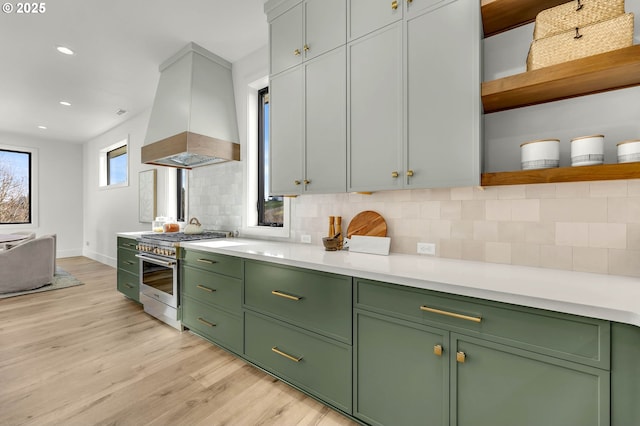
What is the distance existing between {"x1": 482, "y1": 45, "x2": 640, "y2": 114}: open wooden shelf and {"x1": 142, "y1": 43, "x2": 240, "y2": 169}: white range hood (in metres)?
2.57

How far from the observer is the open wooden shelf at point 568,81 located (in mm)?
1179

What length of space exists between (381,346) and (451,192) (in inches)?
40.8

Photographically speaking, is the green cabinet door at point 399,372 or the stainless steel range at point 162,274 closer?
the green cabinet door at point 399,372

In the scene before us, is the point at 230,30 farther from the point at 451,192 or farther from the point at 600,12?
the point at 600,12

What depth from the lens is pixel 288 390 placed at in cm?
190

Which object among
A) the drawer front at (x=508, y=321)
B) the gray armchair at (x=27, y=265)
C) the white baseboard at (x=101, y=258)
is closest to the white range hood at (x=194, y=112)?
the drawer front at (x=508, y=321)

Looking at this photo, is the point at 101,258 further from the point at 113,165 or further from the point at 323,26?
the point at 323,26

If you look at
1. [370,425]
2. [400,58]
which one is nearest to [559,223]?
[400,58]

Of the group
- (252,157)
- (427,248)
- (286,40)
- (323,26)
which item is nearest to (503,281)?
(427,248)

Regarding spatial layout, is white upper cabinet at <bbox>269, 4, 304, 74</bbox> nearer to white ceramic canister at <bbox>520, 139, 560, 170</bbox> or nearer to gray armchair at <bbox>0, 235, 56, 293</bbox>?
white ceramic canister at <bbox>520, 139, 560, 170</bbox>

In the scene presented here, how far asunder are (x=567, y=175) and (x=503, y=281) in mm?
567

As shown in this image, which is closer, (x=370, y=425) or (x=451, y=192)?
(x=370, y=425)

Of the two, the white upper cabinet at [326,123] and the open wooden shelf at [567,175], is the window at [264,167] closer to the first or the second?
the white upper cabinet at [326,123]

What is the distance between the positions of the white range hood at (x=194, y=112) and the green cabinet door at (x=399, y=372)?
243 cm
